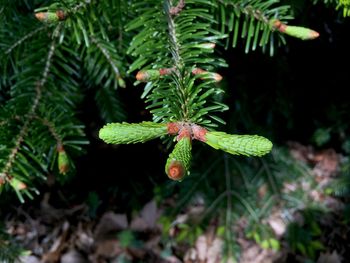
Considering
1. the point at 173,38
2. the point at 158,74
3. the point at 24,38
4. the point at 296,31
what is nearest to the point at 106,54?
the point at 24,38

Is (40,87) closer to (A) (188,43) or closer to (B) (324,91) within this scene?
(A) (188,43)

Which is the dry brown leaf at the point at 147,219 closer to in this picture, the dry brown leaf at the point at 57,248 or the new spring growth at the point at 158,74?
the dry brown leaf at the point at 57,248

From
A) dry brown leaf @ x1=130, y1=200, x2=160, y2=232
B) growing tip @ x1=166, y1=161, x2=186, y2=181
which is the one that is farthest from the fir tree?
dry brown leaf @ x1=130, y1=200, x2=160, y2=232

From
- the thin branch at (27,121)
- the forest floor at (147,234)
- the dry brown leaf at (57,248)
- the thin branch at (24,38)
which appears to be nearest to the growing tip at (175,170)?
the thin branch at (27,121)

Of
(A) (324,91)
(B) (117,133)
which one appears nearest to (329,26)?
(A) (324,91)

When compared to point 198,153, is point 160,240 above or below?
below

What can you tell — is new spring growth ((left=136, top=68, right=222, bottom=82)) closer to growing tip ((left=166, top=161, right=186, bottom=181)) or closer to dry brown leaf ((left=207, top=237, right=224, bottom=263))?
growing tip ((left=166, top=161, right=186, bottom=181))
